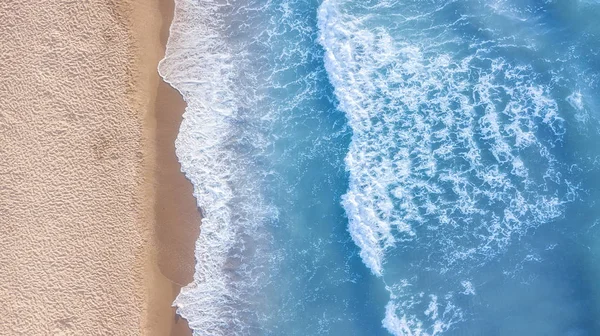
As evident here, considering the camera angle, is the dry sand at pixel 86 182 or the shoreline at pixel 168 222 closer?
the dry sand at pixel 86 182

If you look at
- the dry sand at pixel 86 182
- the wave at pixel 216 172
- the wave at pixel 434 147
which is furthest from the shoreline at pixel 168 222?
the wave at pixel 434 147

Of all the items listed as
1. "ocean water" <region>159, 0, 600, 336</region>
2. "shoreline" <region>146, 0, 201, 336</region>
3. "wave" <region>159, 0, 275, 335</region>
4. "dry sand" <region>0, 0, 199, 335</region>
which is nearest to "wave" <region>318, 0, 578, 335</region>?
"ocean water" <region>159, 0, 600, 336</region>

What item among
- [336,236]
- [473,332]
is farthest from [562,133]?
[336,236]

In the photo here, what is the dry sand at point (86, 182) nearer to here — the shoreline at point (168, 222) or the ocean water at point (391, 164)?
the shoreline at point (168, 222)

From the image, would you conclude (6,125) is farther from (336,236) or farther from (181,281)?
(336,236)

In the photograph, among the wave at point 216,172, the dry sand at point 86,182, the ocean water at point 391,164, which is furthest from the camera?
the wave at point 216,172

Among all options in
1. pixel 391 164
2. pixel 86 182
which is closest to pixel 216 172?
pixel 86 182

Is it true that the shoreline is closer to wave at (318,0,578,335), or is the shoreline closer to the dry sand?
the dry sand

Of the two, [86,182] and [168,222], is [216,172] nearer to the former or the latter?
[168,222]
